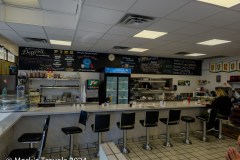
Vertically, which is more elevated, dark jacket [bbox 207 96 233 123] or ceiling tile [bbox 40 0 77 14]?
ceiling tile [bbox 40 0 77 14]

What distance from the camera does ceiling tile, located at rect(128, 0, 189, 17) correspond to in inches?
91.2

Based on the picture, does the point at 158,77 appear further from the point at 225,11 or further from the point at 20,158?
the point at 20,158

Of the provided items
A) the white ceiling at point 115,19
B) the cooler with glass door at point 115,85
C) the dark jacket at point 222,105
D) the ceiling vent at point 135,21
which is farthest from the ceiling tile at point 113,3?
the dark jacket at point 222,105

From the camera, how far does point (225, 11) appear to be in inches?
100

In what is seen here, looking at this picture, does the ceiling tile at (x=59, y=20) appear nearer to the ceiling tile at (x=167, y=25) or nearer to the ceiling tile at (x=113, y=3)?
the ceiling tile at (x=113, y=3)

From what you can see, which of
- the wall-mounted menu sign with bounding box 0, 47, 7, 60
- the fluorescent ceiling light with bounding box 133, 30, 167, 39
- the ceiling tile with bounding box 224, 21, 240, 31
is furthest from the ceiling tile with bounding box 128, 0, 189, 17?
the wall-mounted menu sign with bounding box 0, 47, 7, 60

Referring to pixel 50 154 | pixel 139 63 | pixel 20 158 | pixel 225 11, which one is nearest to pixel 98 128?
pixel 50 154

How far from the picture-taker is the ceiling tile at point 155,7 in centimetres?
232

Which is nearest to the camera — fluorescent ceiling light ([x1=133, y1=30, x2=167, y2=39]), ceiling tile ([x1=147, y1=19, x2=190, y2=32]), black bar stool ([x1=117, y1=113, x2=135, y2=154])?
ceiling tile ([x1=147, y1=19, x2=190, y2=32])

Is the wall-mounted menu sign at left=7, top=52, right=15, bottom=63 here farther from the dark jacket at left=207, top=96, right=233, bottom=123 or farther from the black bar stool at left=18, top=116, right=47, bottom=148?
the dark jacket at left=207, top=96, right=233, bottom=123

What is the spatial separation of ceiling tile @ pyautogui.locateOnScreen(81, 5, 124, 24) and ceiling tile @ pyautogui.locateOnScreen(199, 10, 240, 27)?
1489 millimetres

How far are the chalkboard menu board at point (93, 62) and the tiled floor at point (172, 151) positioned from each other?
343 cm

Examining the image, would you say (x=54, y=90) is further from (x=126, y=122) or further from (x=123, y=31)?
(x=123, y=31)

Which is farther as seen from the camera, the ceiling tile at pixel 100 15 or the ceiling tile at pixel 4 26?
the ceiling tile at pixel 4 26
